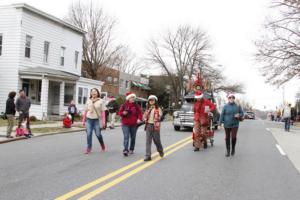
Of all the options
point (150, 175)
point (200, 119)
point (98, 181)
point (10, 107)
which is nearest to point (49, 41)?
point (10, 107)

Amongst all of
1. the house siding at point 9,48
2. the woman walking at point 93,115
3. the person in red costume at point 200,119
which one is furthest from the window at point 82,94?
the woman walking at point 93,115

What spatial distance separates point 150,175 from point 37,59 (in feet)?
77.4

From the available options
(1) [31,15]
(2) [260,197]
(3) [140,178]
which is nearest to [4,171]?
(3) [140,178]

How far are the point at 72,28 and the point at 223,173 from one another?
27.8m

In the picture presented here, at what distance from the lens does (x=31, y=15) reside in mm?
29500

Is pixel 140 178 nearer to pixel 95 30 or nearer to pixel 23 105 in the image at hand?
pixel 23 105

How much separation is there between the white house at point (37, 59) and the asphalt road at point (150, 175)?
1618 cm

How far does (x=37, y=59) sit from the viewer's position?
101 feet

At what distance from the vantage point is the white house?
28.7 meters

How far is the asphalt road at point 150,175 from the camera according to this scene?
7219 millimetres

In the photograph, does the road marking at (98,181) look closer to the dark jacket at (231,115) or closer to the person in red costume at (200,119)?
the dark jacket at (231,115)

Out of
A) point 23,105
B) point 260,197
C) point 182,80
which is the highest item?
point 182,80

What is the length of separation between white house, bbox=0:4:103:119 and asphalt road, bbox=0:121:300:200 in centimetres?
1618

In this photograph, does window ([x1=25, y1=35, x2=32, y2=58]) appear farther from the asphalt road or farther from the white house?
the asphalt road
